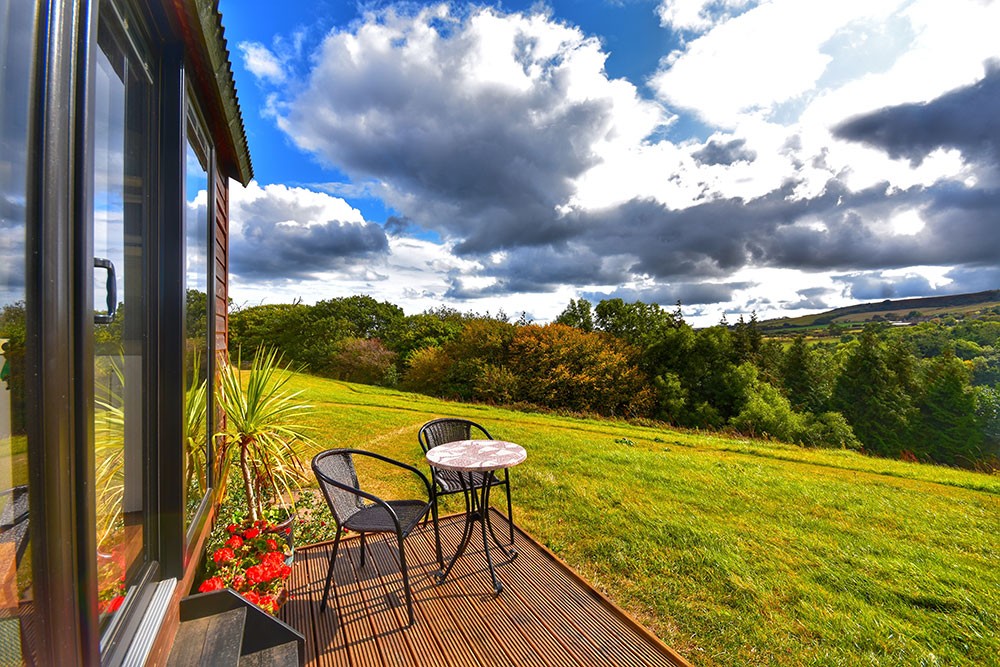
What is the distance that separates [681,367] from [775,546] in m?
13.8

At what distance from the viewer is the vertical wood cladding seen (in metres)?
3.14

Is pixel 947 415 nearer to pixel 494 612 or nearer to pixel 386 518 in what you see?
pixel 494 612

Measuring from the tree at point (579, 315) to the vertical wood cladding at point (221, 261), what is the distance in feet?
49.8

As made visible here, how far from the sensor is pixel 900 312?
1922cm

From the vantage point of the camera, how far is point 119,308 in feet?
4.14

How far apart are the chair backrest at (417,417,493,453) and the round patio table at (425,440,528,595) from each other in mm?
329

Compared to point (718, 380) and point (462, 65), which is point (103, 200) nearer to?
point (462, 65)

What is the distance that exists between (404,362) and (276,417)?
47.1 ft

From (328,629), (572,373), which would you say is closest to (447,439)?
(328,629)

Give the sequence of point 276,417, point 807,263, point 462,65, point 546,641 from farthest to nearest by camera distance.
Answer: point 807,263 → point 462,65 → point 276,417 → point 546,641

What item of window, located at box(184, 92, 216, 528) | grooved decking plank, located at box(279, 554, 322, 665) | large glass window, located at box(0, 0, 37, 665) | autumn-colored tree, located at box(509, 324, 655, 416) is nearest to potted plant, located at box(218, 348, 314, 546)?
window, located at box(184, 92, 216, 528)

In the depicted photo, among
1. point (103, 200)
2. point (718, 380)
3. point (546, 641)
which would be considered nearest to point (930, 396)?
point (718, 380)

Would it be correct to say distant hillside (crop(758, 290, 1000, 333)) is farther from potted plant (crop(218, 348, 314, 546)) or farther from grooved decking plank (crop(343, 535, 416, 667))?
potted plant (crop(218, 348, 314, 546))

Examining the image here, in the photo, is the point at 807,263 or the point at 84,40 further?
the point at 807,263
